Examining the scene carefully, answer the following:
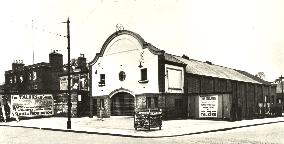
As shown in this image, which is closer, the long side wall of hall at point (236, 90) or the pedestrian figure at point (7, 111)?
the pedestrian figure at point (7, 111)

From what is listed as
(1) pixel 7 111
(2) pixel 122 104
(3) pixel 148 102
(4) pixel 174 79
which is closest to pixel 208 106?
(4) pixel 174 79

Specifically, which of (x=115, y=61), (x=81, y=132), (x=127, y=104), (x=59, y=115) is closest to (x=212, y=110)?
(x=127, y=104)

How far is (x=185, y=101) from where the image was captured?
108ft

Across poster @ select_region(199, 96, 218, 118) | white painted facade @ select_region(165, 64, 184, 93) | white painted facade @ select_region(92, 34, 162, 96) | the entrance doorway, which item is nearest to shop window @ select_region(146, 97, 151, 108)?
white painted facade @ select_region(92, 34, 162, 96)

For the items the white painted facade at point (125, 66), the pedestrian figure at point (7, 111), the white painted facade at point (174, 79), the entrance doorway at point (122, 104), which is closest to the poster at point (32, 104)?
the pedestrian figure at point (7, 111)

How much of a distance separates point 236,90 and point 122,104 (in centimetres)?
1239

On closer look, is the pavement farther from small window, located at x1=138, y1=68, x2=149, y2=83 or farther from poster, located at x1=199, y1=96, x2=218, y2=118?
small window, located at x1=138, y1=68, x2=149, y2=83

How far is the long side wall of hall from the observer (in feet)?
111

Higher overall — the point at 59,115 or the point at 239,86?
the point at 239,86

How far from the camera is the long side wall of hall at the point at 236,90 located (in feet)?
111

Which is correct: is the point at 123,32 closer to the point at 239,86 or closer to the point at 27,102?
the point at 27,102

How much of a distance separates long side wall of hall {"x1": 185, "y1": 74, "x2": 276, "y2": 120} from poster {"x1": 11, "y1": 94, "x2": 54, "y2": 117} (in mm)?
15081

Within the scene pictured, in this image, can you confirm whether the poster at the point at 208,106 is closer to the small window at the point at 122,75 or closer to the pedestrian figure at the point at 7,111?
the small window at the point at 122,75

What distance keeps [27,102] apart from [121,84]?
33.0ft
